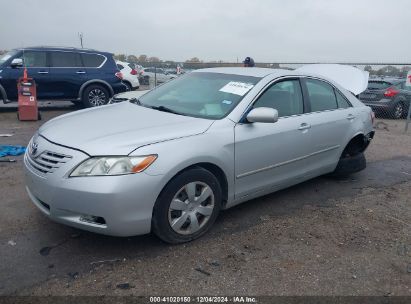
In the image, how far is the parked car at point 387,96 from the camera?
1213cm

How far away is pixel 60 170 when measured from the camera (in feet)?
9.66

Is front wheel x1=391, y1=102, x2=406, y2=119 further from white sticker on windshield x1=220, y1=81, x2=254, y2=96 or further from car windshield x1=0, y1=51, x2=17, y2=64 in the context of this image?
car windshield x1=0, y1=51, x2=17, y2=64

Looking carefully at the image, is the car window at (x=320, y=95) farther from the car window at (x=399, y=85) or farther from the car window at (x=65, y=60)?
the car window at (x=399, y=85)

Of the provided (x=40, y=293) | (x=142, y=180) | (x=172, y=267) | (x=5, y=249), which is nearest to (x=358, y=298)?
(x=172, y=267)

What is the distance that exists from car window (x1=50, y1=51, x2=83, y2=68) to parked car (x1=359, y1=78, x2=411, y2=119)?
345 inches

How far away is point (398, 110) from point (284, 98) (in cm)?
991

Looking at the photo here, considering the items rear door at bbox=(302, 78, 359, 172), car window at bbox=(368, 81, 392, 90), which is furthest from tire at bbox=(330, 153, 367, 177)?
car window at bbox=(368, 81, 392, 90)

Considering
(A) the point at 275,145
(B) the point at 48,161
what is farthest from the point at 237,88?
(B) the point at 48,161

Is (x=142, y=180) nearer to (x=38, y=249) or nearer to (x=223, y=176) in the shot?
(x=223, y=176)

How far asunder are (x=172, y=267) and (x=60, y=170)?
45.4 inches

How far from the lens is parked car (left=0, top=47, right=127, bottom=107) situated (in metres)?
9.98

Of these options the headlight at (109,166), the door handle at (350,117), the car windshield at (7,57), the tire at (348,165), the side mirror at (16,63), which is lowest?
the tire at (348,165)

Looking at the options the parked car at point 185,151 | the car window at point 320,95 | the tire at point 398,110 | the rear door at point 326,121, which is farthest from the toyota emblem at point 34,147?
the tire at point 398,110

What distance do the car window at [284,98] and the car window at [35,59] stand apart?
8161mm
